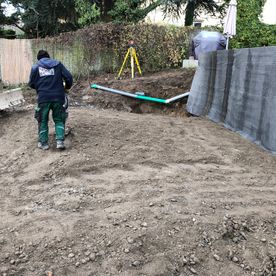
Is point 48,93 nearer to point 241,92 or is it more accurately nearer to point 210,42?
point 241,92

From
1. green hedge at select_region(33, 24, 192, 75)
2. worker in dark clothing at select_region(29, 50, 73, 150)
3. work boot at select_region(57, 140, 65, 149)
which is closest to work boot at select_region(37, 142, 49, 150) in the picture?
worker in dark clothing at select_region(29, 50, 73, 150)

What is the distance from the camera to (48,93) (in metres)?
6.54

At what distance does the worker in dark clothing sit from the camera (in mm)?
6547

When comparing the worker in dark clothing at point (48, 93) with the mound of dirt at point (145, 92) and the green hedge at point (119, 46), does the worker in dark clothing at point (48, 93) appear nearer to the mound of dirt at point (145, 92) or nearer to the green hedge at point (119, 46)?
the mound of dirt at point (145, 92)

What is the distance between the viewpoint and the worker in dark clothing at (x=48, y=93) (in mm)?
6547

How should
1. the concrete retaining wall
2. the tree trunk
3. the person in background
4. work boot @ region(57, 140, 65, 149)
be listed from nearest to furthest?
work boot @ region(57, 140, 65, 149), the concrete retaining wall, the person in background, the tree trunk

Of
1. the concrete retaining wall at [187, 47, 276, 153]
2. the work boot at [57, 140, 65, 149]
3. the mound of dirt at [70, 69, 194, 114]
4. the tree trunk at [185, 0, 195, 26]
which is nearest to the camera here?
the work boot at [57, 140, 65, 149]

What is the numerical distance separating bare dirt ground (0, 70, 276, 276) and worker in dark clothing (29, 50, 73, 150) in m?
0.30

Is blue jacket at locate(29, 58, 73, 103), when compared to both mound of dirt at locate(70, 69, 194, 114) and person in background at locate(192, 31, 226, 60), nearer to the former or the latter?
mound of dirt at locate(70, 69, 194, 114)

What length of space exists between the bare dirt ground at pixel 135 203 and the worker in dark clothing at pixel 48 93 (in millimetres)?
297

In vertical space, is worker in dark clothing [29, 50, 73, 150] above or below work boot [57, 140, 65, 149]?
above

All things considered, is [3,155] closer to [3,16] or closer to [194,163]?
[194,163]

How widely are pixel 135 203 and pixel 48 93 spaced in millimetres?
2936

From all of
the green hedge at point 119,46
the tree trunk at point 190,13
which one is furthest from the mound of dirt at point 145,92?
the tree trunk at point 190,13
